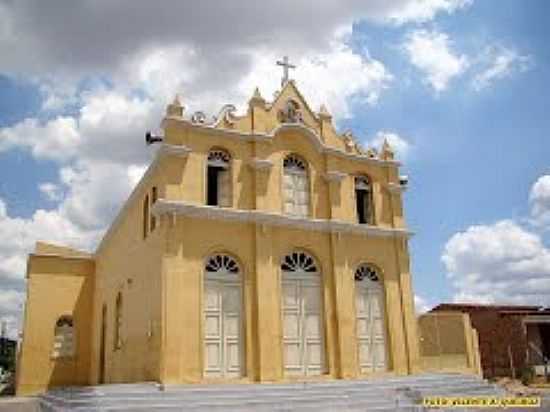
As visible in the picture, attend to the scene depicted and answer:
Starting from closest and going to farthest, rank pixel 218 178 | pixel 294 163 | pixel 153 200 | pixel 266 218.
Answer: pixel 266 218 → pixel 218 178 → pixel 153 200 → pixel 294 163

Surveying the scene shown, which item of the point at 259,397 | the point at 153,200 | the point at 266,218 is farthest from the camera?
the point at 153,200

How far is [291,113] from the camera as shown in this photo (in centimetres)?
1997

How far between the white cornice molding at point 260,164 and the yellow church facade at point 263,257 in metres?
0.07

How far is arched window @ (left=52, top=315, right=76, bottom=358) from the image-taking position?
26.9 metres

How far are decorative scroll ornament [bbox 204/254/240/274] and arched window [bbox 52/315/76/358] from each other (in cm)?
1341

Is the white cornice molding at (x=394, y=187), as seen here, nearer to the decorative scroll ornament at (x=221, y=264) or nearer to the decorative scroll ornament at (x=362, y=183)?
the decorative scroll ornament at (x=362, y=183)

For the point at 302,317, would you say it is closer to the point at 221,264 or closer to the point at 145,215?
the point at 221,264

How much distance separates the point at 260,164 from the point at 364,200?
4.57 m

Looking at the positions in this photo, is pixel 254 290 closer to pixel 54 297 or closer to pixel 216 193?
pixel 216 193

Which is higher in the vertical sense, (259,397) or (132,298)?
(132,298)

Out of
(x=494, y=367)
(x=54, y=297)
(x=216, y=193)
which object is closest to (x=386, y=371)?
(x=216, y=193)

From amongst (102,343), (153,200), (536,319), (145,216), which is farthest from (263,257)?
(536,319)

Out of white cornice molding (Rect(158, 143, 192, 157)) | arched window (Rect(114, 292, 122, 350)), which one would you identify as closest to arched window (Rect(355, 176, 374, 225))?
white cornice molding (Rect(158, 143, 192, 157))

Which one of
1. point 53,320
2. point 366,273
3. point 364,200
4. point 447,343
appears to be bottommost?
point 447,343
